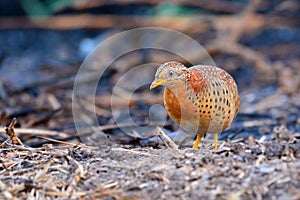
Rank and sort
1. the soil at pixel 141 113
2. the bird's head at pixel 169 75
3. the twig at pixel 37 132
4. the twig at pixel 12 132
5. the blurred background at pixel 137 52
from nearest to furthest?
the soil at pixel 141 113 → the bird's head at pixel 169 75 → the twig at pixel 12 132 → the twig at pixel 37 132 → the blurred background at pixel 137 52

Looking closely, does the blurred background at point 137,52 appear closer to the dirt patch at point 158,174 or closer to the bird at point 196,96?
the bird at point 196,96

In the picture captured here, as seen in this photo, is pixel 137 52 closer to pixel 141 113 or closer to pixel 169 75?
pixel 141 113

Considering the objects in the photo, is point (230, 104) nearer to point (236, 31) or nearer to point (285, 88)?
point (285, 88)

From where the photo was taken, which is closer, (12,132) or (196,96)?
(196,96)

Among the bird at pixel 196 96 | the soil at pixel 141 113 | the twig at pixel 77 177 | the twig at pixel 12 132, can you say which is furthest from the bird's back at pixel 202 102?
the twig at pixel 12 132

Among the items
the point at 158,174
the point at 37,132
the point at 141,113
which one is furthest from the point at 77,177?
the point at 141,113

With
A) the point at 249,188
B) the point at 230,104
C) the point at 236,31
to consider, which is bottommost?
the point at 249,188

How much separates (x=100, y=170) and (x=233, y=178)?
29.0 inches

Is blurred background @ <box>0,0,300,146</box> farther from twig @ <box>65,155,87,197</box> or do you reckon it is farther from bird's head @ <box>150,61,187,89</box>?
twig @ <box>65,155,87,197</box>

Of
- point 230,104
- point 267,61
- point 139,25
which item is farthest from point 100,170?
point 139,25

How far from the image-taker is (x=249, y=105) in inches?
235

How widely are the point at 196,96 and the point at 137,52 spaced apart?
4.84 m

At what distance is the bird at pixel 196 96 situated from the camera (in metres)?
3.39

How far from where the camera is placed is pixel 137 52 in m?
8.24
